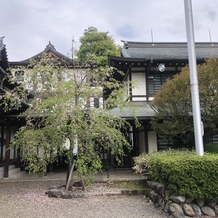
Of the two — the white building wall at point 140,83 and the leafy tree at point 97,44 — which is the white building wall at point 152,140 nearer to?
the white building wall at point 140,83

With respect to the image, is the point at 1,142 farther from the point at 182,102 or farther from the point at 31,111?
the point at 182,102

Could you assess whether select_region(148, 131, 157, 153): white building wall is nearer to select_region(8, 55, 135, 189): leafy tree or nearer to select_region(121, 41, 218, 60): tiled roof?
select_region(8, 55, 135, 189): leafy tree

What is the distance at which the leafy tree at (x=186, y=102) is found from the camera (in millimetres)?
7062

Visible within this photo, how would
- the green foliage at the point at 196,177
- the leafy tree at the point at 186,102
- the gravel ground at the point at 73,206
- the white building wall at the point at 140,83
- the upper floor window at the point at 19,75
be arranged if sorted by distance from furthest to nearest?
the white building wall at the point at 140,83, the leafy tree at the point at 186,102, the upper floor window at the point at 19,75, the gravel ground at the point at 73,206, the green foliage at the point at 196,177

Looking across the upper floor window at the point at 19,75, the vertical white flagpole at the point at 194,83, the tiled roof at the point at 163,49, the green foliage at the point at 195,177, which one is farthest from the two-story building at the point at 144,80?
the green foliage at the point at 195,177

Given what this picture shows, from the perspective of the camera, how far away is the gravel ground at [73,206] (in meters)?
4.55

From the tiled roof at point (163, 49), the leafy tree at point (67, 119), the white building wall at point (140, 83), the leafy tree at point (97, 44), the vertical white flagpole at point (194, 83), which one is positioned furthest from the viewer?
the leafy tree at point (97, 44)

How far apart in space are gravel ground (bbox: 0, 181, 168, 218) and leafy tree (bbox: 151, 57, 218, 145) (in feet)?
10.00

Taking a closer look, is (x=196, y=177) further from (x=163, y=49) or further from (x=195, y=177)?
(x=163, y=49)

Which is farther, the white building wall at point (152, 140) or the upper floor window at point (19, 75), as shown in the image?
the white building wall at point (152, 140)

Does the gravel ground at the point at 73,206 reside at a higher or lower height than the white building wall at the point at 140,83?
lower

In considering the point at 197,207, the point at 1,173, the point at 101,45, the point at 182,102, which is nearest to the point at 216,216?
the point at 197,207

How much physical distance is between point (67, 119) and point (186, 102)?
4.18 m

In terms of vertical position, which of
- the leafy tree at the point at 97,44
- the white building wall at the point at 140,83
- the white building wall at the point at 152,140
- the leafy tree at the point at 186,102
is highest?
the leafy tree at the point at 97,44
